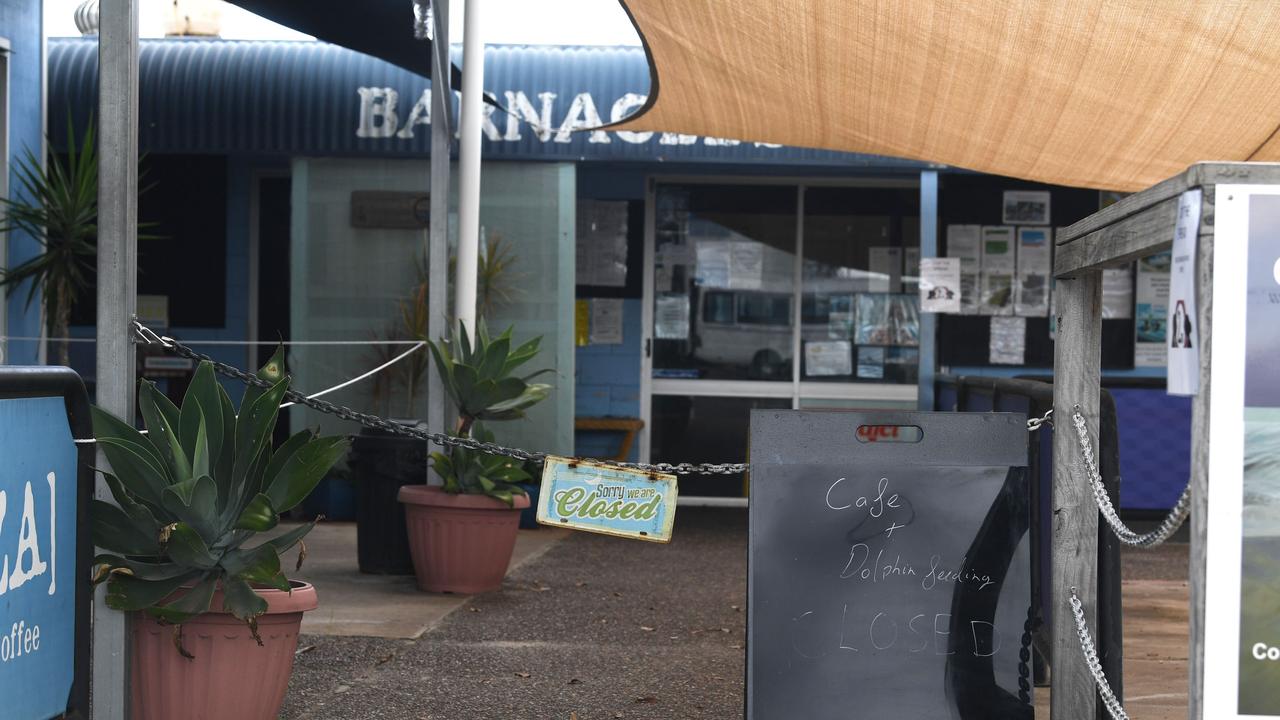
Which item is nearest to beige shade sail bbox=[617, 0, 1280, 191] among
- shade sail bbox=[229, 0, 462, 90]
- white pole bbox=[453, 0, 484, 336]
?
white pole bbox=[453, 0, 484, 336]

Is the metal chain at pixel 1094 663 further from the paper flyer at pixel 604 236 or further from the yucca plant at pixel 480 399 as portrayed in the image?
the paper flyer at pixel 604 236

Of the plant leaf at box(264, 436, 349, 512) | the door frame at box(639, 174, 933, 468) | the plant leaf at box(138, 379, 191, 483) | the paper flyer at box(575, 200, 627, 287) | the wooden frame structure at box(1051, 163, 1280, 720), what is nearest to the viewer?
the wooden frame structure at box(1051, 163, 1280, 720)

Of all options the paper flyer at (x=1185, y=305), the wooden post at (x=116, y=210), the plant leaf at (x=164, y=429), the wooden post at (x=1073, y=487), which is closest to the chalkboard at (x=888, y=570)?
the wooden post at (x=1073, y=487)

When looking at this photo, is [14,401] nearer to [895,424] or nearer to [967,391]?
[895,424]

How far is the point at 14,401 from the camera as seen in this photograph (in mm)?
2998

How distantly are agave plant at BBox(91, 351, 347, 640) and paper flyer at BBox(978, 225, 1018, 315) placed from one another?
6.88 meters

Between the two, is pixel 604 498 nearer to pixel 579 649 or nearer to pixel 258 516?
pixel 258 516

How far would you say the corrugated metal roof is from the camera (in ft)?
29.9

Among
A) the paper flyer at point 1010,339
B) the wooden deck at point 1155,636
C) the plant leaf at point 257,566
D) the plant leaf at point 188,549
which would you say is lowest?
the wooden deck at point 1155,636

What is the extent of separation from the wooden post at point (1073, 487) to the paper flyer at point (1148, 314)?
6684 mm

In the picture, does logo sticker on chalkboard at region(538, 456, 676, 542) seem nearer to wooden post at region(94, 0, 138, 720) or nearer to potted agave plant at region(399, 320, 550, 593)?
wooden post at region(94, 0, 138, 720)

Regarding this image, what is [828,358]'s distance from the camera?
10.2 m

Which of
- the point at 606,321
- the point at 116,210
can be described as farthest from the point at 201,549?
the point at 606,321

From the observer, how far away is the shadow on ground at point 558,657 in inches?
181
